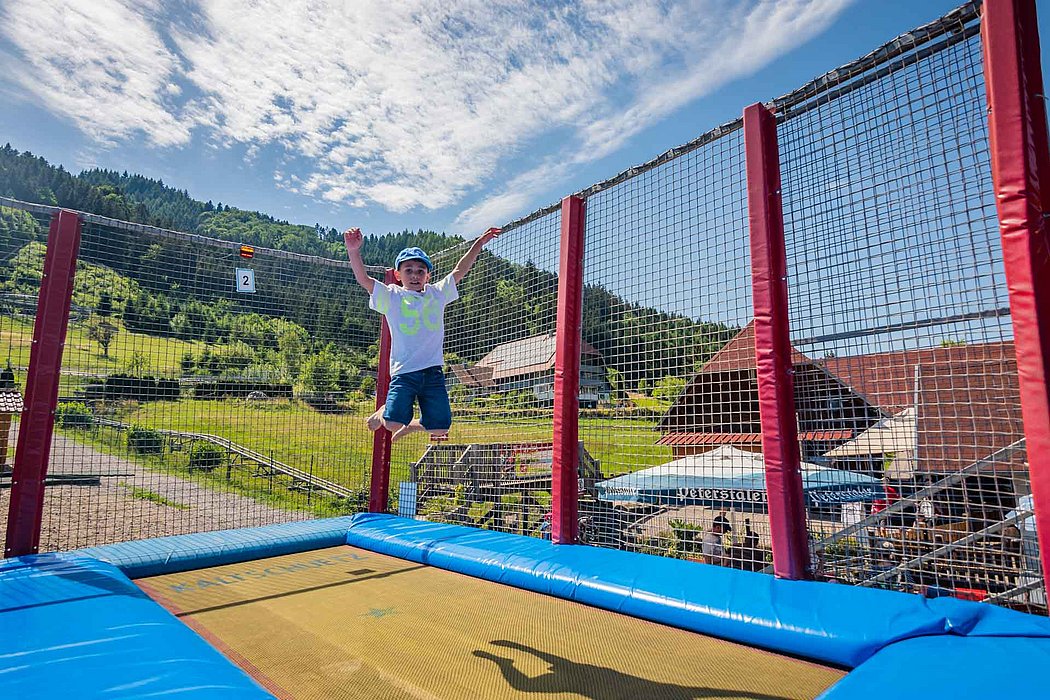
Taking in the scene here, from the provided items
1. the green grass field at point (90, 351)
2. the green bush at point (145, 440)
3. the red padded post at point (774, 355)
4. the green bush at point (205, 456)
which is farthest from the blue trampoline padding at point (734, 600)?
the green grass field at point (90, 351)

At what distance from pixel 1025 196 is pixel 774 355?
3.86ft

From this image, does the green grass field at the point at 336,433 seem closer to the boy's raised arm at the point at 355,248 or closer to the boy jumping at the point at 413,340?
the boy jumping at the point at 413,340

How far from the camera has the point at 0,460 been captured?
395cm

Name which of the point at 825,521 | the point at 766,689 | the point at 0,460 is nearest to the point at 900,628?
the point at 766,689

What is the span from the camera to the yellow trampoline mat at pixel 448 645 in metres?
2.03

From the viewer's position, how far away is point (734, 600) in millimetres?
2605

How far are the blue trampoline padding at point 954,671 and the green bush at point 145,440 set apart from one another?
4.73 m

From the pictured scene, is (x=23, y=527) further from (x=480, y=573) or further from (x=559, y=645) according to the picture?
(x=559, y=645)

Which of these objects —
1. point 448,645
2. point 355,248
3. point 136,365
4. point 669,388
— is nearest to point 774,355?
point 669,388

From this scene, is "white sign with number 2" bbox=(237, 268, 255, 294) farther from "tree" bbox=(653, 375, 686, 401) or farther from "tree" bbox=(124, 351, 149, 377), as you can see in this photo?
"tree" bbox=(653, 375, 686, 401)

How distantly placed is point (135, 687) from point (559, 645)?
1.53 meters

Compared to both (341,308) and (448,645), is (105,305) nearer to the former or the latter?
(341,308)

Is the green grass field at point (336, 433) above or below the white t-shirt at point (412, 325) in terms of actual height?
below

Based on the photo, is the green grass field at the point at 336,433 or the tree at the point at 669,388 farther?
the green grass field at the point at 336,433
